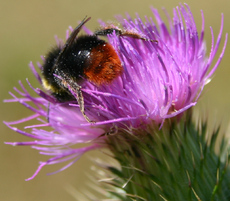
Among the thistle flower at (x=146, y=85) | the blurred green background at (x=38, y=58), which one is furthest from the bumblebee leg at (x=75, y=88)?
the blurred green background at (x=38, y=58)

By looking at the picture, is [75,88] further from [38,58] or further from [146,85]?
[38,58]

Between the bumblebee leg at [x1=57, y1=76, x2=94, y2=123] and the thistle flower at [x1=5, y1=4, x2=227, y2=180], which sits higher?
the bumblebee leg at [x1=57, y1=76, x2=94, y2=123]

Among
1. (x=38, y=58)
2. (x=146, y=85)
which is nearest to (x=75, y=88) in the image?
(x=146, y=85)

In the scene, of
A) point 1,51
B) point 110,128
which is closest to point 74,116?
point 110,128

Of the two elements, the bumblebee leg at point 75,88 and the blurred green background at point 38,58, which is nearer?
the bumblebee leg at point 75,88

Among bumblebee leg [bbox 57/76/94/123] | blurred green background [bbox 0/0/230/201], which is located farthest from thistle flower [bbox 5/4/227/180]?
blurred green background [bbox 0/0/230/201]

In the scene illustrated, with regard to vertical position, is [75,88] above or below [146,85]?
above

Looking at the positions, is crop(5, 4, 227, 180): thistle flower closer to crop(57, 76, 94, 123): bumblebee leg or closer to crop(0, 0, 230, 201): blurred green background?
crop(57, 76, 94, 123): bumblebee leg

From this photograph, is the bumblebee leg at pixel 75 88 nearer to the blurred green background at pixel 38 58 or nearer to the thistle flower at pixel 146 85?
the thistle flower at pixel 146 85
